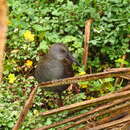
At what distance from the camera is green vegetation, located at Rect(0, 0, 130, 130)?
3.53 meters

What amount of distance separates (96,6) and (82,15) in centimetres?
22

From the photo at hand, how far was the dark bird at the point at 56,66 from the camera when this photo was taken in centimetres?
310

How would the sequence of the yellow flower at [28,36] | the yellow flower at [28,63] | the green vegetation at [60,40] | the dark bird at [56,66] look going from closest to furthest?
the dark bird at [56,66] → the green vegetation at [60,40] → the yellow flower at [28,63] → the yellow flower at [28,36]

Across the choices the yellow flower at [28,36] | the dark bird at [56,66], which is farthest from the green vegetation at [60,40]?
the dark bird at [56,66]

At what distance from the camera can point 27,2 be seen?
4.63 meters

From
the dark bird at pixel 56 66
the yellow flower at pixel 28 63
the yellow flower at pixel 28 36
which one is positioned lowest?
the yellow flower at pixel 28 63

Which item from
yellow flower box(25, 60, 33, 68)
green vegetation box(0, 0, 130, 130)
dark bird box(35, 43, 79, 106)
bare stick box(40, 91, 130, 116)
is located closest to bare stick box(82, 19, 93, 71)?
green vegetation box(0, 0, 130, 130)

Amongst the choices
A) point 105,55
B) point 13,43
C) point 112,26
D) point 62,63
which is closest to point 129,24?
point 112,26

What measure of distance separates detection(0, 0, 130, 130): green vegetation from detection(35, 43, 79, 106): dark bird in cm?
36

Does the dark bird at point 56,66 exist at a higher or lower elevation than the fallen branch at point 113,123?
lower

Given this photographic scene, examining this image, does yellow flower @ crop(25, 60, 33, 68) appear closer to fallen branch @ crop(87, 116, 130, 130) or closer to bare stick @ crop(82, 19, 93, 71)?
bare stick @ crop(82, 19, 93, 71)

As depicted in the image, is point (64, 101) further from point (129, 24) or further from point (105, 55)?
point (129, 24)

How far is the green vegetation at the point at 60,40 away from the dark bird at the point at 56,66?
36 centimetres

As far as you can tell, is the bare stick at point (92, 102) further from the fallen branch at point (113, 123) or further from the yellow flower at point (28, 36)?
the yellow flower at point (28, 36)
